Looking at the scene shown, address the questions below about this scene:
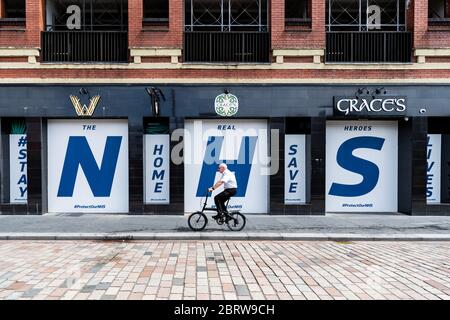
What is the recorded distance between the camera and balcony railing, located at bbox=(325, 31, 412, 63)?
42.8 ft

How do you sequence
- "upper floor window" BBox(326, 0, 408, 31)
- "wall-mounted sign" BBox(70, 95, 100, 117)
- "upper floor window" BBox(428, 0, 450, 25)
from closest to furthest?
"wall-mounted sign" BBox(70, 95, 100, 117), "upper floor window" BBox(428, 0, 450, 25), "upper floor window" BBox(326, 0, 408, 31)

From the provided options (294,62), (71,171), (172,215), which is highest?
(294,62)

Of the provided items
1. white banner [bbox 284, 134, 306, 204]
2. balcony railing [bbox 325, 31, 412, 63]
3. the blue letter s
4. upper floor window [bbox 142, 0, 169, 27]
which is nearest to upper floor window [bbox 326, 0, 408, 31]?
balcony railing [bbox 325, 31, 412, 63]

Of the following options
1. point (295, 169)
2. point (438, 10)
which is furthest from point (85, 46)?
point (438, 10)

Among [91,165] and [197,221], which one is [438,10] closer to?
[197,221]

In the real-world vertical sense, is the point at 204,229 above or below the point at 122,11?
below

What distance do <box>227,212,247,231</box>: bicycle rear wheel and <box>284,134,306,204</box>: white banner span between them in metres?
3.42

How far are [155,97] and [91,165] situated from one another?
3639 mm

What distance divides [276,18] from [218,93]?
3.58 m

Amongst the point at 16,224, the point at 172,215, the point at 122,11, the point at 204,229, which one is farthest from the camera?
the point at 122,11

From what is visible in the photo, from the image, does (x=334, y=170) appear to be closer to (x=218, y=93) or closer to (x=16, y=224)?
(x=218, y=93)

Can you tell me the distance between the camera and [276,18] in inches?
506

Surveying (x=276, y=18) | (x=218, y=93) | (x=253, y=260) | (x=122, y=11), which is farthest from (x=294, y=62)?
(x=253, y=260)

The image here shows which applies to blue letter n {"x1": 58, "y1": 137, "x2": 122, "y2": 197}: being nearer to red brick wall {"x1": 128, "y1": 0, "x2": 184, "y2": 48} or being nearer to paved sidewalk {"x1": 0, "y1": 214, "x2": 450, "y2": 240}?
paved sidewalk {"x1": 0, "y1": 214, "x2": 450, "y2": 240}
